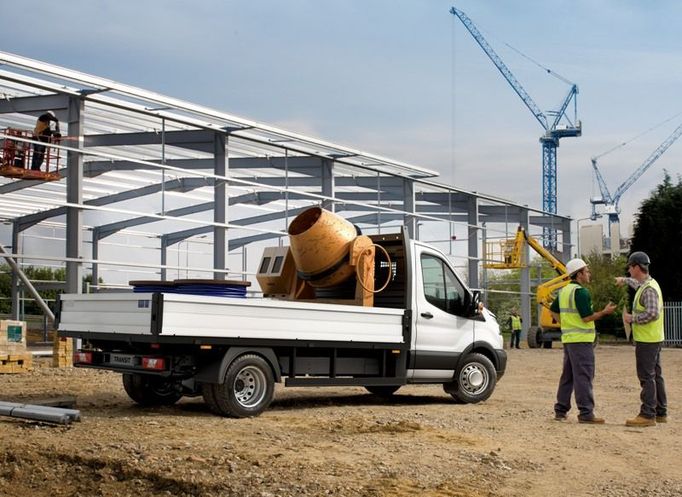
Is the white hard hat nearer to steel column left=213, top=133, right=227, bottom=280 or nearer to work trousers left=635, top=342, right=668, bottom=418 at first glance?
work trousers left=635, top=342, right=668, bottom=418

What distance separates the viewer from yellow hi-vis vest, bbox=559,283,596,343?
36.9ft

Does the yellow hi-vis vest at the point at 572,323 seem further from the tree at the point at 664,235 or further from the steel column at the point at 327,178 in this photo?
the tree at the point at 664,235

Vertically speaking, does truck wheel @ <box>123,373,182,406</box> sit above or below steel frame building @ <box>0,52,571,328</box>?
below

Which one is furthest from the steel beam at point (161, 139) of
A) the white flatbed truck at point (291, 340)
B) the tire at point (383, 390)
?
the white flatbed truck at point (291, 340)

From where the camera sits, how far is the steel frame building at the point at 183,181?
20719 millimetres

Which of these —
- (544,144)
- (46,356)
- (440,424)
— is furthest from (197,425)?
(544,144)

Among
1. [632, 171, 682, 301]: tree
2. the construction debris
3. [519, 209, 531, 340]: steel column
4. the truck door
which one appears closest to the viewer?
the construction debris

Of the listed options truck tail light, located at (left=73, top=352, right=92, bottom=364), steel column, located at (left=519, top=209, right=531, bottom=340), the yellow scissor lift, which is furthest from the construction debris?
steel column, located at (left=519, top=209, right=531, bottom=340)

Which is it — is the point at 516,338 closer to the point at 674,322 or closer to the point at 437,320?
the point at 674,322

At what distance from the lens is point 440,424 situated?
427 inches

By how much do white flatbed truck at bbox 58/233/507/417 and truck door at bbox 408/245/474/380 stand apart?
0.6 inches

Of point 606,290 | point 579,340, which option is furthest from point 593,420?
point 606,290

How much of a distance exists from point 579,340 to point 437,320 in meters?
2.55

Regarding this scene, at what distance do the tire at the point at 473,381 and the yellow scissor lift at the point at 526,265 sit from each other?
21835 mm
